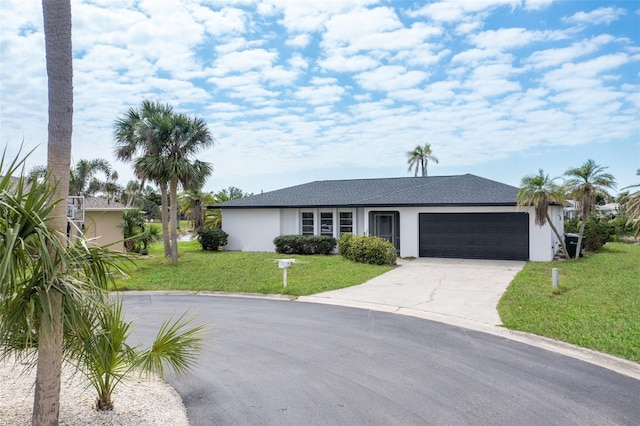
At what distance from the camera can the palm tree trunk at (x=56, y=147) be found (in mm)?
3963

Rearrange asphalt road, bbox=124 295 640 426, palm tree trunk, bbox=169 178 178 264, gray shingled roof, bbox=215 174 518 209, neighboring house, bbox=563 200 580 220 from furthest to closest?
1. neighboring house, bbox=563 200 580 220
2. gray shingled roof, bbox=215 174 518 209
3. palm tree trunk, bbox=169 178 178 264
4. asphalt road, bbox=124 295 640 426

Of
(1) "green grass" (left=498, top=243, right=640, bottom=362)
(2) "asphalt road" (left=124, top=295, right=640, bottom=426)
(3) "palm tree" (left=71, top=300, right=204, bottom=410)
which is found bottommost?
(2) "asphalt road" (left=124, top=295, right=640, bottom=426)

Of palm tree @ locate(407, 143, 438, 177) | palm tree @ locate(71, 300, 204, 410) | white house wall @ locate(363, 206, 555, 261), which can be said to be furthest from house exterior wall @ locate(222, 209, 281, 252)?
palm tree @ locate(407, 143, 438, 177)

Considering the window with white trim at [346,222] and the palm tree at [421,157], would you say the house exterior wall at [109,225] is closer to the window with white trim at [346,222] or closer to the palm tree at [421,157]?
the window with white trim at [346,222]

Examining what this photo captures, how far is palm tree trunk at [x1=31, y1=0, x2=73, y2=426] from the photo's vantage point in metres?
3.96

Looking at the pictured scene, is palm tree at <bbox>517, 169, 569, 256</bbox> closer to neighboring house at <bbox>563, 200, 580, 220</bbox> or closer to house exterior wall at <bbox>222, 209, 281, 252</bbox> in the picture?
neighboring house at <bbox>563, 200, 580, 220</bbox>

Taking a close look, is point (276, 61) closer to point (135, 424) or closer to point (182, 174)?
point (182, 174)

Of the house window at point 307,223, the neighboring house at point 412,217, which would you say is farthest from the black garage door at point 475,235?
the house window at point 307,223

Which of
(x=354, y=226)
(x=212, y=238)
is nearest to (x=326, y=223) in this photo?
(x=354, y=226)

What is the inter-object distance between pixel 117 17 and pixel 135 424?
570cm

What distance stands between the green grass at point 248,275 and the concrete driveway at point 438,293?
779mm

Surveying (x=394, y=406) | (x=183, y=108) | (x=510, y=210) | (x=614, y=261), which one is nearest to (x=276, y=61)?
(x=183, y=108)

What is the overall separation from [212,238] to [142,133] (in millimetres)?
7821

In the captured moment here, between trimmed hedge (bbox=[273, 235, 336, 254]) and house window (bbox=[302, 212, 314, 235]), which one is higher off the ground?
house window (bbox=[302, 212, 314, 235])
